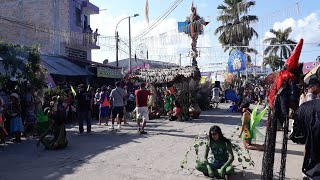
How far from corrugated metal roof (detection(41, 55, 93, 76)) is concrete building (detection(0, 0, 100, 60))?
1.82m

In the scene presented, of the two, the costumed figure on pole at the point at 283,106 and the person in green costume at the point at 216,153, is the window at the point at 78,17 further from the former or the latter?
the costumed figure on pole at the point at 283,106

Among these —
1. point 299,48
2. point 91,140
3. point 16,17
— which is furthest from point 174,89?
point 16,17

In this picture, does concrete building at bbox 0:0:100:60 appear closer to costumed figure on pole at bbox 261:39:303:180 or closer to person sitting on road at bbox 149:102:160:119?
person sitting on road at bbox 149:102:160:119

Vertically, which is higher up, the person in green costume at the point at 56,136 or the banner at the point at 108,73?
the banner at the point at 108,73

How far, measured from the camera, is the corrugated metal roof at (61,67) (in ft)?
68.5

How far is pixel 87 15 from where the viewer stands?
31.1 m

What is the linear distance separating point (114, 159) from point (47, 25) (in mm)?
20772

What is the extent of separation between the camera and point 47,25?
26.5 m

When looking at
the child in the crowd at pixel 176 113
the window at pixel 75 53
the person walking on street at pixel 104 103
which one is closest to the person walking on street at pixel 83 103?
the person walking on street at pixel 104 103

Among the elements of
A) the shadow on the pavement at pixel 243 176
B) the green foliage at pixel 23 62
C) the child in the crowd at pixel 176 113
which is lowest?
the shadow on the pavement at pixel 243 176

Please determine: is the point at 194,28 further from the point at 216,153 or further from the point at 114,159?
the point at 216,153

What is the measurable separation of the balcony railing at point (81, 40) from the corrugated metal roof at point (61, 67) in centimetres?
173

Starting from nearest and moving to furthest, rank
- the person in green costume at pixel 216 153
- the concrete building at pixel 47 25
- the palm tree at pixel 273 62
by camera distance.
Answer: the person in green costume at pixel 216 153 → the concrete building at pixel 47 25 → the palm tree at pixel 273 62

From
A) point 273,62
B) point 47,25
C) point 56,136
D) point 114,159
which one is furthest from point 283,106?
point 273,62
